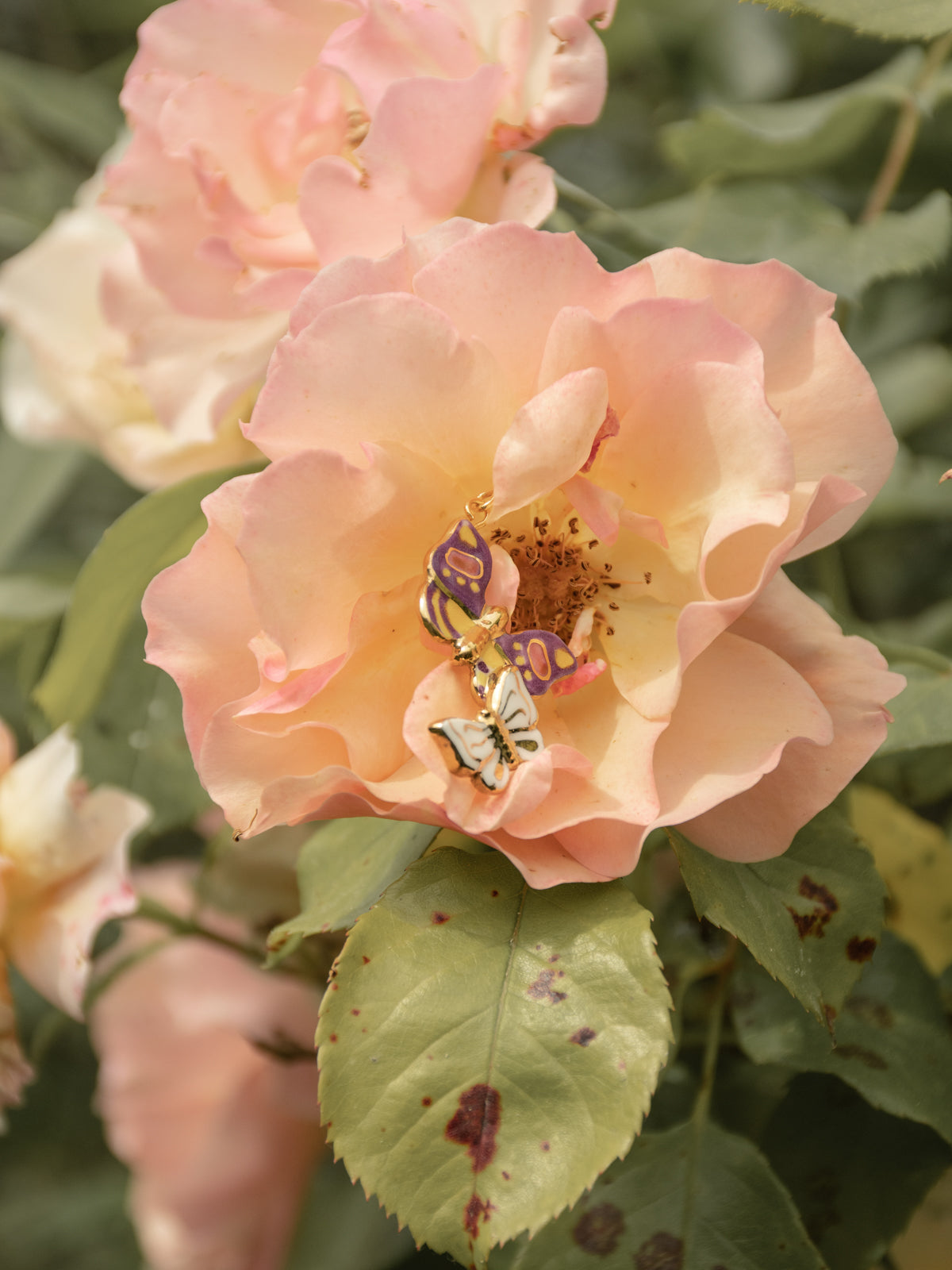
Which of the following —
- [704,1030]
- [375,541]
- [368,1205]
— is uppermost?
[375,541]

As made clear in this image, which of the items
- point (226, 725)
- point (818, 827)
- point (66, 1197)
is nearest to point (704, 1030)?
point (818, 827)

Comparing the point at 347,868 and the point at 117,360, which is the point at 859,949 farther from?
the point at 117,360

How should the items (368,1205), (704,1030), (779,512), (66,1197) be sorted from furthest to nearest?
1. (66,1197)
2. (368,1205)
3. (704,1030)
4. (779,512)

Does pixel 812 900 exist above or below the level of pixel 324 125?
below

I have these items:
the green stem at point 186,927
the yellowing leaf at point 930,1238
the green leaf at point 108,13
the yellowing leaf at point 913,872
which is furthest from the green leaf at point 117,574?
the green leaf at point 108,13

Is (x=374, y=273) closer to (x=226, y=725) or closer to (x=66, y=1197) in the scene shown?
(x=226, y=725)

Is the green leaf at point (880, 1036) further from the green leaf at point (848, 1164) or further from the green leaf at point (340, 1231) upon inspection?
the green leaf at point (340, 1231)

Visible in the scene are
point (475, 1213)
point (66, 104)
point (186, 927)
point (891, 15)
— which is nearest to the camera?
point (475, 1213)

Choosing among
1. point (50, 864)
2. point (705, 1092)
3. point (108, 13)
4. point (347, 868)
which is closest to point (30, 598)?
point (50, 864)

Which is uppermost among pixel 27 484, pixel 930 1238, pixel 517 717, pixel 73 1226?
pixel 517 717
